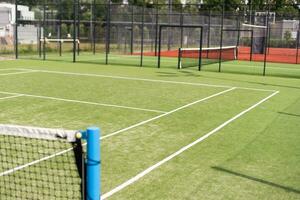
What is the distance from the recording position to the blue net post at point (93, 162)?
315 cm

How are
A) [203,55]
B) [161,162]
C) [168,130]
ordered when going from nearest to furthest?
[161,162], [168,130], [203,55]

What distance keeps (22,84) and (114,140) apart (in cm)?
802

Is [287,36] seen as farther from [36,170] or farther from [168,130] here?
[36,170]

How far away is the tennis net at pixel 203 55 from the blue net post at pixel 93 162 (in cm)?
1966

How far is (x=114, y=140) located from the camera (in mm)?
7840

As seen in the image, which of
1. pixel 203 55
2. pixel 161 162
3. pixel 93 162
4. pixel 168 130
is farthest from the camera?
pixel 203 55

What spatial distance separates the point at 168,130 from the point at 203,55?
66.8ft

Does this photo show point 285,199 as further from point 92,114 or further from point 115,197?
point 92,114

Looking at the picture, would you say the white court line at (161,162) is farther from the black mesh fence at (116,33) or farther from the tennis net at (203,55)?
the black mesh fence at (116,33)

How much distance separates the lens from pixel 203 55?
93.8ft

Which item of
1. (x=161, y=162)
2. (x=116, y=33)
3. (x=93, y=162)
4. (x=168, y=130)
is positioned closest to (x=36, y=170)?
(x=161, y=162)

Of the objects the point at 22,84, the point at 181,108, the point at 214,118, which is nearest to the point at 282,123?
Result: the point at 214,118

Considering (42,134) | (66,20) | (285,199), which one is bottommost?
(285,199)

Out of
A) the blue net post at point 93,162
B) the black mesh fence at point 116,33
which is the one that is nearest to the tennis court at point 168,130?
the blue net post at point 93,162
